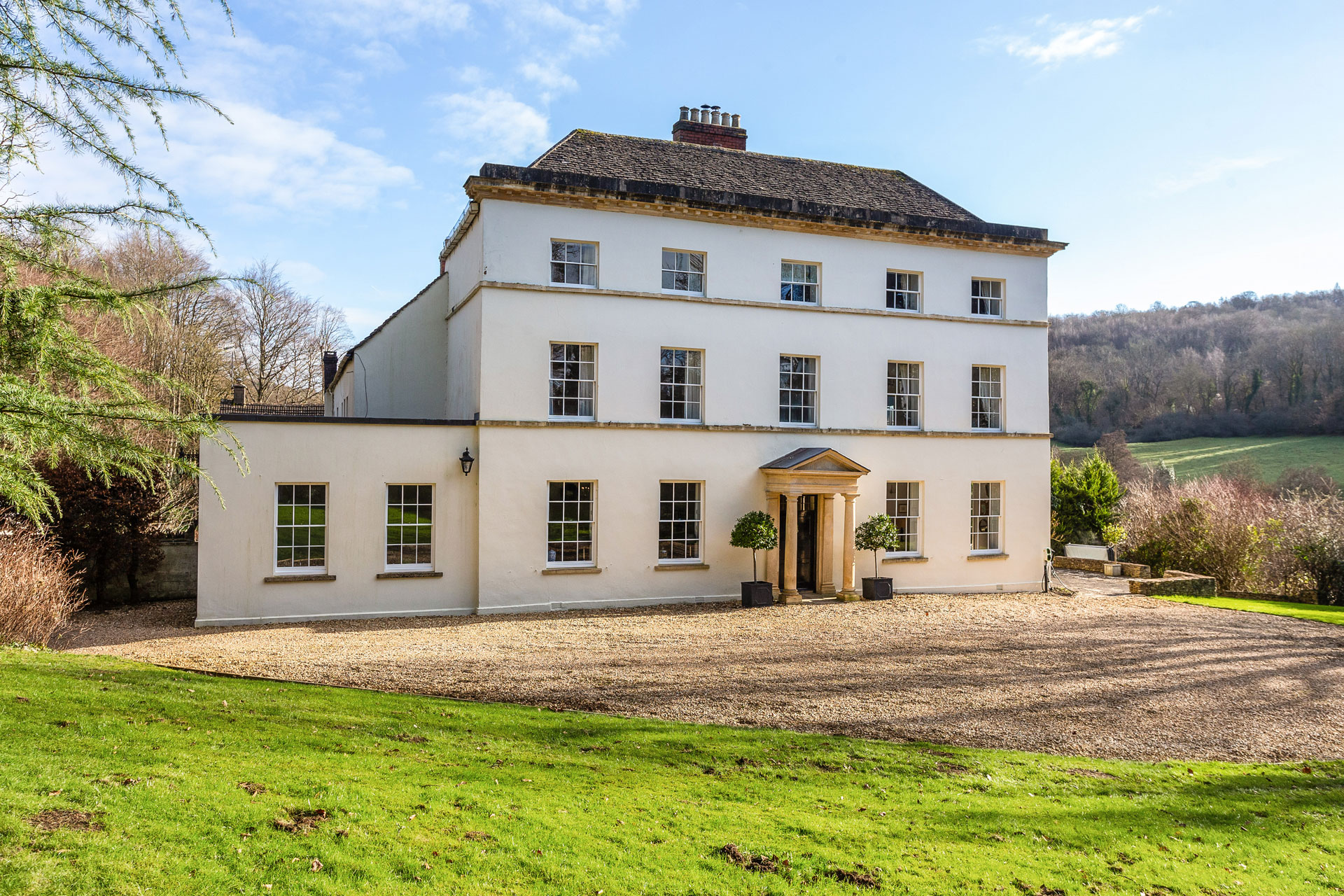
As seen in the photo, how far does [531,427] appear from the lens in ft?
55.9

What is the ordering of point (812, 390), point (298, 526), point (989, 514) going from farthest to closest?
point (989, 514)
point (812, 390)
point (298, 526)

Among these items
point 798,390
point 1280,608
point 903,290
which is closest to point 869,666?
point 798,390

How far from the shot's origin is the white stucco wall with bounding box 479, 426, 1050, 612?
664 inches

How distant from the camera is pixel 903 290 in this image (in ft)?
67.2

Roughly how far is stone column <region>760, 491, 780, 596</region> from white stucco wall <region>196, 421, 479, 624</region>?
6.39 metres

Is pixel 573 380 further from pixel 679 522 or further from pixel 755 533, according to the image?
pixel 755 533

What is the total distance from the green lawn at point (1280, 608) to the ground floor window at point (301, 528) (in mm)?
19480

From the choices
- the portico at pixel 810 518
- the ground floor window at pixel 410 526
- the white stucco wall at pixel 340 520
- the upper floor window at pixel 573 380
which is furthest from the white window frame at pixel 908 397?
the ground floor window at pixel 410 526

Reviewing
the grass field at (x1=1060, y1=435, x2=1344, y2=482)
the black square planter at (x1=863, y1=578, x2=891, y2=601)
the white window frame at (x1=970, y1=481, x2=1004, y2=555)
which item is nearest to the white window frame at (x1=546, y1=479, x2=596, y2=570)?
the black square planter at (x1=863, y1=578, x2=891, y2=601)

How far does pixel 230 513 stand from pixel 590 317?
782 centimetres

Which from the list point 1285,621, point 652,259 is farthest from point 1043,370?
point 652,259

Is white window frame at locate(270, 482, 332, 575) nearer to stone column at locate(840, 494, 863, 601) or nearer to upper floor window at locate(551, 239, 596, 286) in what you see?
upper floor window at locate(551, 239, 596, 286)

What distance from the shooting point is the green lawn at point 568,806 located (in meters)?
4.87

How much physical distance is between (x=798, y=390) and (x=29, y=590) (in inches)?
578
